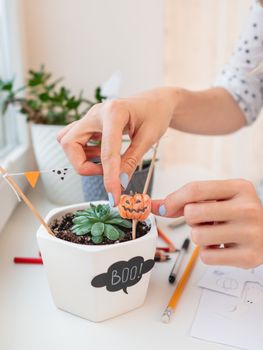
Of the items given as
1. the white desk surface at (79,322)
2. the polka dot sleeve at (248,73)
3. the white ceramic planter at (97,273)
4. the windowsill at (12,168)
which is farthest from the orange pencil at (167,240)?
the polka dot sleeve at (248,73)

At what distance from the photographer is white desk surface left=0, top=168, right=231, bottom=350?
40 cm

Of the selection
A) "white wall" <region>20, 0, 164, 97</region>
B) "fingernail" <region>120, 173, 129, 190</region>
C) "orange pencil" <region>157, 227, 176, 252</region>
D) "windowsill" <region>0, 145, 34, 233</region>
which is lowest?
"orange pencil" <region>157, 227, 176, 252</region>

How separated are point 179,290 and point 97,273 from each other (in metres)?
0.13

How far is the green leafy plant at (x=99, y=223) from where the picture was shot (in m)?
0.43

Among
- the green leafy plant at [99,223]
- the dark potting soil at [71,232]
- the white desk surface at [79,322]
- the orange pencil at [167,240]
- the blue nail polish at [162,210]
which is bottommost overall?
the orange pencil at [167,240]

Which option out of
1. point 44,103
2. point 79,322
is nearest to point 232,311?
point 79,322

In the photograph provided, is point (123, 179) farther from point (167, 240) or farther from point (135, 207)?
point (167, 240)

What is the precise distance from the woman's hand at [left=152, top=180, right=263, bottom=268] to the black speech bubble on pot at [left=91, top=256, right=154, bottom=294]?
7 cm

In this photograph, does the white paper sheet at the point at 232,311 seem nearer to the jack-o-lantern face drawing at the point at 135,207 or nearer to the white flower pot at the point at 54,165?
the jack-o-lantern face drawing at the point at 135,207

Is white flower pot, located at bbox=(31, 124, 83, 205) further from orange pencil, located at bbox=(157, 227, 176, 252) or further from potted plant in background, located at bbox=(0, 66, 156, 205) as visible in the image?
orange pencil, located at bbox=(157, 227, 176, 252)

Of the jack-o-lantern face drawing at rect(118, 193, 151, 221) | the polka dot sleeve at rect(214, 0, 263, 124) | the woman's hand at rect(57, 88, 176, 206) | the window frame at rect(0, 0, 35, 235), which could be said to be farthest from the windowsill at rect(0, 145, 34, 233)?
the polka dot sleeve at rect(214, 0, 263, 124)

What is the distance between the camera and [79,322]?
1.40 ft

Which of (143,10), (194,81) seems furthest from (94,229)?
(194,81)

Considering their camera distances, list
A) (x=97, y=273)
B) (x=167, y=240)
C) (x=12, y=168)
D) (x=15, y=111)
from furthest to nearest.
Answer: (x=15, y=111), (x=12, y=168), (x=167, y=240), (x=97, y=273)
